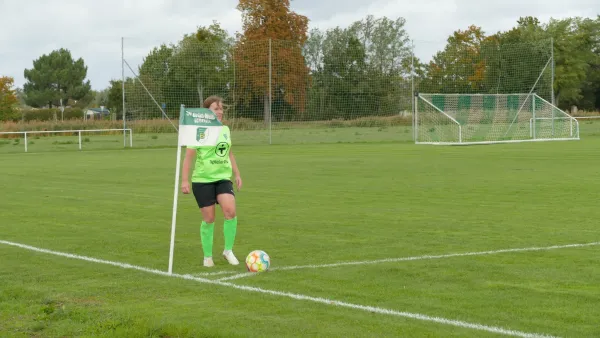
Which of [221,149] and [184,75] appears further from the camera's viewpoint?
[184,75]

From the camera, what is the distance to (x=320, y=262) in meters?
9.80

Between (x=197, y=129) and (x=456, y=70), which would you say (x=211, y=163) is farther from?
(x=456, y=70)

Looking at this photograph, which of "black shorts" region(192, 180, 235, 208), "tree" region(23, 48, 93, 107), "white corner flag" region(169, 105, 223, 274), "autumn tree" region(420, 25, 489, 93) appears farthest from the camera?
"tree" region(23, 48, 93, 107)

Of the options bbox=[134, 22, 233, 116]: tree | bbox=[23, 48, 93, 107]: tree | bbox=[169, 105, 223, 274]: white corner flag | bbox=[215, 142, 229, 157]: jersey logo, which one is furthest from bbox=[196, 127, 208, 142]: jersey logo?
bbox=[23, 48, 93, 107]: tree

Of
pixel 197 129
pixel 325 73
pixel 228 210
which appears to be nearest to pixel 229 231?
pixel 228 210

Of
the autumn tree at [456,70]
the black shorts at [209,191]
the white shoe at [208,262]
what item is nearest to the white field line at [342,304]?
the white shoe at [208,262]

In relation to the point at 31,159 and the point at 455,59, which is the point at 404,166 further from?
the point at 455,59

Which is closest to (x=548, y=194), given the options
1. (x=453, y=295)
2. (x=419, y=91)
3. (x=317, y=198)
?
(x=317, y=198)

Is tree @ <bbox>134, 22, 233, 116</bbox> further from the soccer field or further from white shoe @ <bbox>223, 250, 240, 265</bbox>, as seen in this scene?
white shoe @ <bbox>223, 250, 240, 265</bbox>

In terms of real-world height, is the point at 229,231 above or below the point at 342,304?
above

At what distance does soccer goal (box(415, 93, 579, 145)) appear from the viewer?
4372 cm

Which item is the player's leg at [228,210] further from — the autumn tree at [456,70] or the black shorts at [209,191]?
the autumn tree at [456,70]

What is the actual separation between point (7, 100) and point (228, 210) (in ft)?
292

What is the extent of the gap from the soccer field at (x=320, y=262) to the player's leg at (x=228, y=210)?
0.48ft
